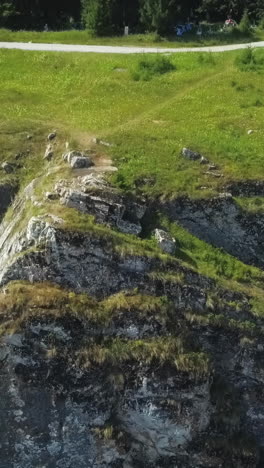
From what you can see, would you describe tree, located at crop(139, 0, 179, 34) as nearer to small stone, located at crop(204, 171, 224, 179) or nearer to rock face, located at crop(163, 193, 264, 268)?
small stone, located at crop(204, 171, 224, 179)

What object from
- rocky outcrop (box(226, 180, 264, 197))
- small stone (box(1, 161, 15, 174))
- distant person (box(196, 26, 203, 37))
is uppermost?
distant person (box(196, 26, 203, 37))

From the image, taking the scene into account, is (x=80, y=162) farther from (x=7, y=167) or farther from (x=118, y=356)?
(x=118, y=356)

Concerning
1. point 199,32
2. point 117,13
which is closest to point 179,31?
point 199,32

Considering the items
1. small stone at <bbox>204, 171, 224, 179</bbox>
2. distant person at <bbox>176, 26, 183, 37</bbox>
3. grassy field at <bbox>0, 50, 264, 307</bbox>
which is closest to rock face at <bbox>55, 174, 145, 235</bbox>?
grassy field at <bbox>0, 50, 264, 307</bbox>

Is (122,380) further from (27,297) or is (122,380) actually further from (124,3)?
(124,3)

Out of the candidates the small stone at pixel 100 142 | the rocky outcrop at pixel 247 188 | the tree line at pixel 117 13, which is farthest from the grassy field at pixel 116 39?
the rocky outcrop at pixel 247 188
